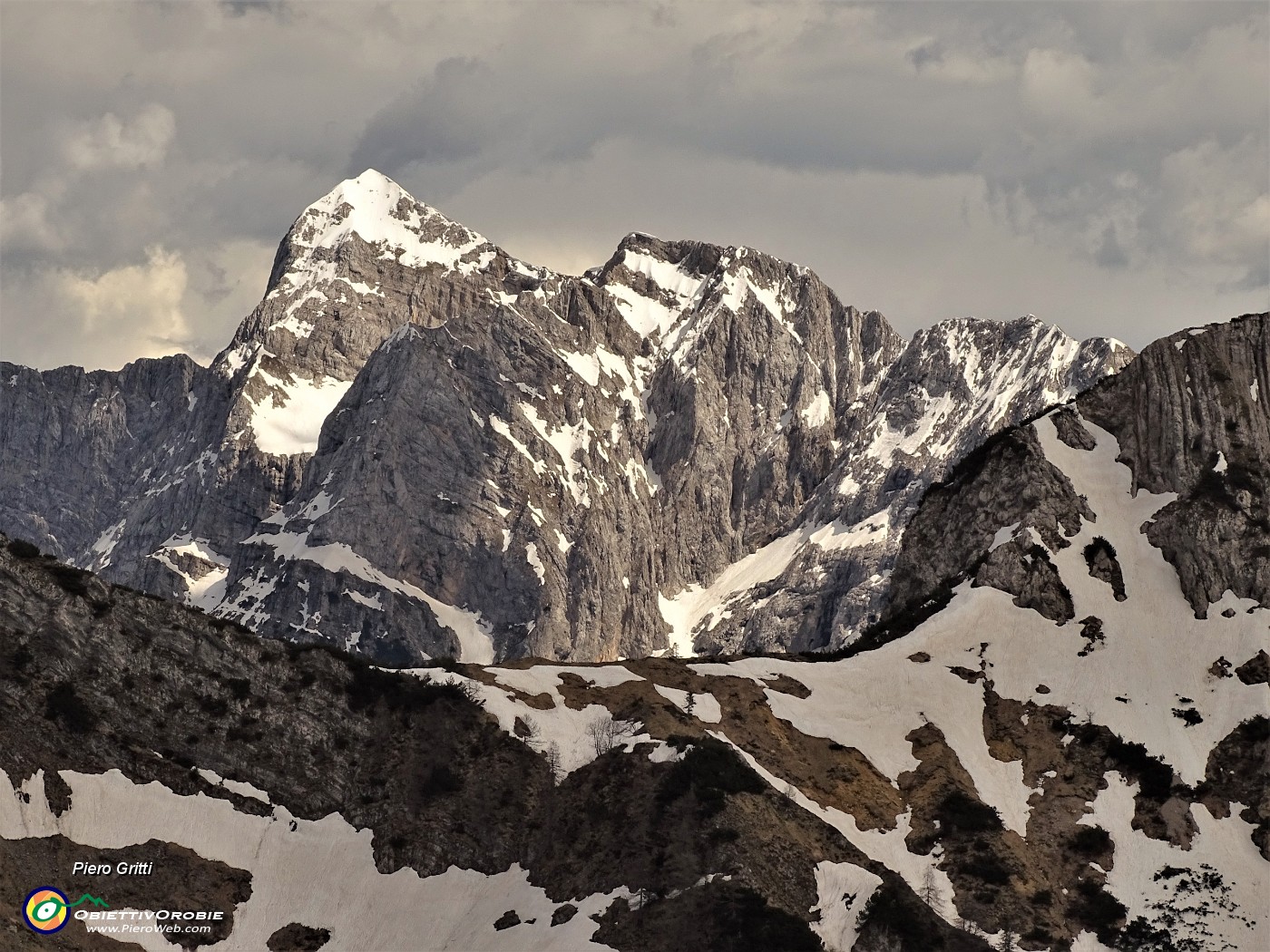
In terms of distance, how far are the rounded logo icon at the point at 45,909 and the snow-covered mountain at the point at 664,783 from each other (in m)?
1.47

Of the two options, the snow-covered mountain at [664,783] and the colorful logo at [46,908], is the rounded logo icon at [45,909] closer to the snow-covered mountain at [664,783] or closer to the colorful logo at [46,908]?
the colorful logo at [46,908]

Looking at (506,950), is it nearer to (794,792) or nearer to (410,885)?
(410,885)

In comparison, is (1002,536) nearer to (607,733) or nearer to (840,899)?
(607,733)

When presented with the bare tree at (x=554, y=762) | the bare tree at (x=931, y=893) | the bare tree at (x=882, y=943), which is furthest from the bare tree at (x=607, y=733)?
A: the bare tree at (x=882, y=943)

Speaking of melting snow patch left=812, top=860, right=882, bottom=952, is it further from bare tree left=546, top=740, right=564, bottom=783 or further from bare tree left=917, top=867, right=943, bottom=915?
bare tree left=546, top=740, right=564, bottom=783

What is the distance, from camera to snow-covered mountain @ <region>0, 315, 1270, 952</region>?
453ft

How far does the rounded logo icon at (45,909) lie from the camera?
404 feet

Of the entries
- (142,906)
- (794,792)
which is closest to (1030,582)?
(794,792)

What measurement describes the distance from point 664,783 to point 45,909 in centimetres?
4791

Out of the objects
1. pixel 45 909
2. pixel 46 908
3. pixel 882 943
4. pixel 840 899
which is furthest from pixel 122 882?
pixel 882 943

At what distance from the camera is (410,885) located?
475 ft

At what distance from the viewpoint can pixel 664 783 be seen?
14675 centimetres

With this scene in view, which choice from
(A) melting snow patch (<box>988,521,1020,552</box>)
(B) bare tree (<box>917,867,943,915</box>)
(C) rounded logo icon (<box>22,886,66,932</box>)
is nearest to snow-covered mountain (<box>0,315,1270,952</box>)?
(B) bare tree (<box>917,867,943,915</box>)

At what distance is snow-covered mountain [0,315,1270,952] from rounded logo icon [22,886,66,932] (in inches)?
57.9
